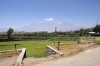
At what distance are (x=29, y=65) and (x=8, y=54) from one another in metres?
5.84

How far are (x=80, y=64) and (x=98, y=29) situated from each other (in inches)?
2596

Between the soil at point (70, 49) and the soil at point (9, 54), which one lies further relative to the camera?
the soil at point (9, 54)

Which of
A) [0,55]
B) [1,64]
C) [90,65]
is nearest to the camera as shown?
[90,65]

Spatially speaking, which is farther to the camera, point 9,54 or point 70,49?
point 70,49

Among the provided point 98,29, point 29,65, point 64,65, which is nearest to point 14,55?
point 29,65

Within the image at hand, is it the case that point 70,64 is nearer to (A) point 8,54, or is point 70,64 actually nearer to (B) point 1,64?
(B) point 1,64

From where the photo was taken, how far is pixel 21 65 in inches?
387

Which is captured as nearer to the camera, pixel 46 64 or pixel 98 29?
pixel 46 64

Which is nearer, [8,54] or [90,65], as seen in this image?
[90,65]

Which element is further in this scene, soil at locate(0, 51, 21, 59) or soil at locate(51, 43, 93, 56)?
soil at locate(0, 51, 21, 59)

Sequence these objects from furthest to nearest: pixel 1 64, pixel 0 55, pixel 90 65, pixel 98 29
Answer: pixel 98 29 < pixel 0 55 < pixel 1 64 < pixel 90 65

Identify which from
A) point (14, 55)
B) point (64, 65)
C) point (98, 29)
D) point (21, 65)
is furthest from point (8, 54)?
point (98, 29)

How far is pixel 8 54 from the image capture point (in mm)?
15227

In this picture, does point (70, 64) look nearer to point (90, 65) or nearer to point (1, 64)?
point (90, 65)
